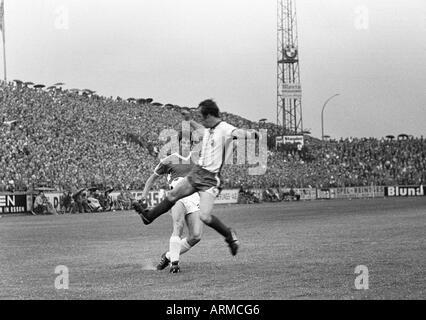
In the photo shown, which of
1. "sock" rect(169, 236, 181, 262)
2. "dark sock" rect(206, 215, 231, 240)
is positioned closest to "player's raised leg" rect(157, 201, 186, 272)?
"sock" rect(169, 236, 181, 262)

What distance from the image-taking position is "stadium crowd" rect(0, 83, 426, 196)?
146 feet

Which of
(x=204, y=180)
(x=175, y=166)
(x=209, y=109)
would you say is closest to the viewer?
(x=209, y=109)

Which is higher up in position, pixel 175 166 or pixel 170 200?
pixel 175 166

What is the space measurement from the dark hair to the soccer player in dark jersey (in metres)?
0.85

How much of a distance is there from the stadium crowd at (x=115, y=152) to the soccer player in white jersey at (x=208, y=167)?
29954 millimetres

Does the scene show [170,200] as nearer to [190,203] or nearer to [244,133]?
[190,203]

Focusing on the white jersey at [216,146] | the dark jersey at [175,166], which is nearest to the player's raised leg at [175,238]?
the dark jersey at [175,166]

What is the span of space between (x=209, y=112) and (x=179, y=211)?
6.72 ft

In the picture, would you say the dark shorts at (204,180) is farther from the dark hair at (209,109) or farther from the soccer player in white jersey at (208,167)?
the dark hair at (209,109)

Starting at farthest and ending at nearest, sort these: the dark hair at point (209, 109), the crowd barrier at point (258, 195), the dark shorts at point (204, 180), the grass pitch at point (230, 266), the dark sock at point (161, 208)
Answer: the crowd barrier at point (258, 195) → the dark sock at point (161, 208) → the dark shorts at point (204, 180) → the dark hair at point (209, 109) → the grass pitch at point (230, 266)

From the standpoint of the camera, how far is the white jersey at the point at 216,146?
11.7 metres

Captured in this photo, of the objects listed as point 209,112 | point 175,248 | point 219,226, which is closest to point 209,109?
point 209,112

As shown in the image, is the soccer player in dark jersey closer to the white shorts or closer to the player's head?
the white shorts

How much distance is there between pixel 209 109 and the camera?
11703 mm
